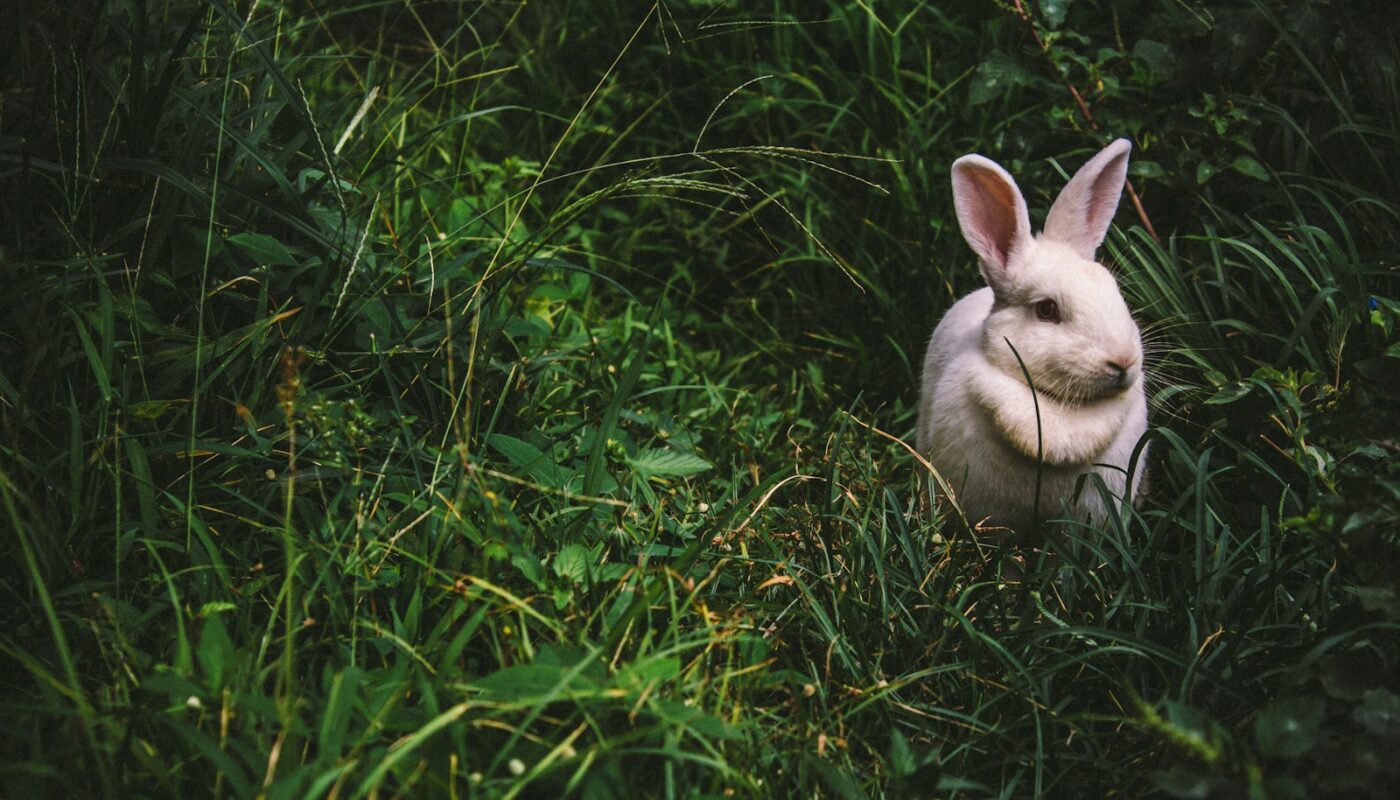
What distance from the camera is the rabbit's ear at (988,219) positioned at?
120 inches

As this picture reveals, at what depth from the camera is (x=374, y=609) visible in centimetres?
231

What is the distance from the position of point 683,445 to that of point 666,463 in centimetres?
52

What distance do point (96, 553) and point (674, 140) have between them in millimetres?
2656

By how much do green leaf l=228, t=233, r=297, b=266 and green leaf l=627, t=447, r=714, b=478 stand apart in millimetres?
939

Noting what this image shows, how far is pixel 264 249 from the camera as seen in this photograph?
2.77 m

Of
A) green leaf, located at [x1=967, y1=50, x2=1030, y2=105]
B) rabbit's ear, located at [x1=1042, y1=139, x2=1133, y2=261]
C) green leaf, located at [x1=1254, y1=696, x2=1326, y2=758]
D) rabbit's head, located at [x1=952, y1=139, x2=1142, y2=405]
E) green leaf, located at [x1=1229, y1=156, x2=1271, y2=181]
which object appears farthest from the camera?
green leaf, located at [x1=967, y1=50, x2=1030, y2=105]

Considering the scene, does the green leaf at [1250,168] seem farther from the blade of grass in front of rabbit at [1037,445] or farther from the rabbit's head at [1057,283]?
the blade of grass in front of rabbit at [1037,445]

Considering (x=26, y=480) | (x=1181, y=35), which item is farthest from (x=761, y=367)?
(x=26, y=480)

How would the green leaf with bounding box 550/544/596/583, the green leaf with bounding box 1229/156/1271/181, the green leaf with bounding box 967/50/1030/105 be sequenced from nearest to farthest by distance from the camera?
the green leaf with bounding box 550/544/596/583 → the green leaf with bounding box 1229/156/1271/181 → the green leaf with bounding box 967/50/1030/105

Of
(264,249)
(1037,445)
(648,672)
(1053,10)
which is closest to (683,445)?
(1037,445)

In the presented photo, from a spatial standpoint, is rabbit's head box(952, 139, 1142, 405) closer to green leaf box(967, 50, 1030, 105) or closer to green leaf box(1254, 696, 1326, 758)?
green leaf box(967, 50, 1030, 105)

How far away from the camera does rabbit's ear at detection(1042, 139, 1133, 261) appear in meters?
3.01

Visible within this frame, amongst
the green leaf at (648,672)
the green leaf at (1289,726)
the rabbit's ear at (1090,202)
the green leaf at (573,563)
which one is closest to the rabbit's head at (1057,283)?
the rabbit's ear at (1090,202)

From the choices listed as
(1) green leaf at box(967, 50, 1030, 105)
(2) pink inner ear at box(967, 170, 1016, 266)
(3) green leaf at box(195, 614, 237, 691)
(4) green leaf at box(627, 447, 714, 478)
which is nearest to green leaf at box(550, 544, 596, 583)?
(4) green leaf at box(627, 447, 714, 478)
